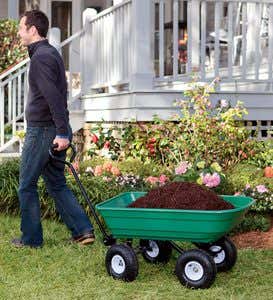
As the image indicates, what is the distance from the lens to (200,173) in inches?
284

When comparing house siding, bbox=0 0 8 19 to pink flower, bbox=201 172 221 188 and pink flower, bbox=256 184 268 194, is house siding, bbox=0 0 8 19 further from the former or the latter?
pink flower, bbox=201 172 221 188

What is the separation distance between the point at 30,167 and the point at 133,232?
1.25m

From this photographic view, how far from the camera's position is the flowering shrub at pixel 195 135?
331 inches

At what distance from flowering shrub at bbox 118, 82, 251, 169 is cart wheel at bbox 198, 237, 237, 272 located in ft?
8.29

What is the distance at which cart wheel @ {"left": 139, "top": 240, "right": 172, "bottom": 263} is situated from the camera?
5941 millimetres

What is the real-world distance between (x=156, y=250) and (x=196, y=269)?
2.19 feet

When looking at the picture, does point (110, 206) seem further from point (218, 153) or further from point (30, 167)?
point (218, 153)

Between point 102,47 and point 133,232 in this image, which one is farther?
point 102,47

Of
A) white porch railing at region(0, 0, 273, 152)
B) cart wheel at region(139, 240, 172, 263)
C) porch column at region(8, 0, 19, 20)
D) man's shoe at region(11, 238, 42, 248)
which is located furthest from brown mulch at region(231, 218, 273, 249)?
porch column at region(8, 0, 19, 20)

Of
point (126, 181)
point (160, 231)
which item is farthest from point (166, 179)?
point (160, 231)

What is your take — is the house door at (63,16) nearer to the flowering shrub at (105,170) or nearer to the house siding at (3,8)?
the house siding at (3,8)

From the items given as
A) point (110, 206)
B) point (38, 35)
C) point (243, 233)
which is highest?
point (38, 35)

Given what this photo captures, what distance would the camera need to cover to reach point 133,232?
5.43 m

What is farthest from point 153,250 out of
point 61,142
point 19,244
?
point 19,244
